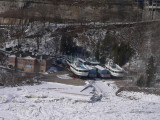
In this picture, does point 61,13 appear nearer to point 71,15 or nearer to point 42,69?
point 71,15

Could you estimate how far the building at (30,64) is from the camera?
371 inches

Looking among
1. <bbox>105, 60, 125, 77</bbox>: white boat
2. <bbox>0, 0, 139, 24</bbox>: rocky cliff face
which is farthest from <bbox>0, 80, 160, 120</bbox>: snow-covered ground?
<bbox>0, 0, 139, 24</bbox>: rocky cliff face

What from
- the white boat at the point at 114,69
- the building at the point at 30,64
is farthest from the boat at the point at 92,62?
the building at the point at 30,64

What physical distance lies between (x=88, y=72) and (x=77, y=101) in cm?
268

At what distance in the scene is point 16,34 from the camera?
517 inches

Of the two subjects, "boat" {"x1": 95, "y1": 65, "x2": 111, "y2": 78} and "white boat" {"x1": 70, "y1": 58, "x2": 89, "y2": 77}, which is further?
"boat" {"x1": 95, "y1": 65, "x2": 111, "y2": 78}

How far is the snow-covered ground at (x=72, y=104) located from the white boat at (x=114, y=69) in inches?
60.2

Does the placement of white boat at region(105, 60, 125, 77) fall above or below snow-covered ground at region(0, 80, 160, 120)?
above

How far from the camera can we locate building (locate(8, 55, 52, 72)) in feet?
30.9

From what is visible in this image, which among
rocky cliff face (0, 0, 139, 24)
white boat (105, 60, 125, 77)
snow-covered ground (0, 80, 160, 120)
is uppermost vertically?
rocky cliff face (0, 0, 139, 24)

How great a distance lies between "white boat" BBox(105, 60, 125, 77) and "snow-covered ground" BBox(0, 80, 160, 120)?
1.53 m

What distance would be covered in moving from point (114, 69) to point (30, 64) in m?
2.88

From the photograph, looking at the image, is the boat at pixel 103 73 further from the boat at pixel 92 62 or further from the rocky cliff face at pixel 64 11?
the rocky cliff face at pixel 64 11

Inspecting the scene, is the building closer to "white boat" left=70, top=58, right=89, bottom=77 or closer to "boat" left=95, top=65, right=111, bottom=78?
"white boat" left=70, top=58, right=89, bottom=77
